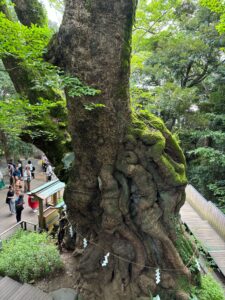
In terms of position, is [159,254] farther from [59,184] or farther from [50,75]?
[59,184]

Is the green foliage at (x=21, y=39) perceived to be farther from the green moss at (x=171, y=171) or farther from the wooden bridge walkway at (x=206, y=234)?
the wooden bridge walkway at (x=206, y=234)

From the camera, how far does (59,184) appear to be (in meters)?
9.94

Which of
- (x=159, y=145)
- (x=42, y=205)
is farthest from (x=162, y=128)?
(x=42, y=205)

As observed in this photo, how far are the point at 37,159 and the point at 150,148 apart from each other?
692 inches

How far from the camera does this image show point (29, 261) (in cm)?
621

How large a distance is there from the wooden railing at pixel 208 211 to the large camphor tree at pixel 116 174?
3942 mm

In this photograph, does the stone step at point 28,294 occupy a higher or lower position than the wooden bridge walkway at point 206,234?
higher

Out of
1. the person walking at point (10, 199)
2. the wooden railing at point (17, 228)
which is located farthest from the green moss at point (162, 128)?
the person walking at point (10, 199)

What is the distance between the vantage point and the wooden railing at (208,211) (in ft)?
29.0

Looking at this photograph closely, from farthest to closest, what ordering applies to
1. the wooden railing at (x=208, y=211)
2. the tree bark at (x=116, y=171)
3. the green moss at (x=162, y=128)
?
the wooden railing at (x=208, y=211), the green moss at (x=162, y=128), the tree bark at (x=116, y=171)

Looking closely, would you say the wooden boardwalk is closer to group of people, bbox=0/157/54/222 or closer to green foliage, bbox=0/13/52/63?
group of people, bbox=0/157/54/222

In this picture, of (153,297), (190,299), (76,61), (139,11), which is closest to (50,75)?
(76,61)

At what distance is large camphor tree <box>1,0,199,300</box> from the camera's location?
3916 millimetres

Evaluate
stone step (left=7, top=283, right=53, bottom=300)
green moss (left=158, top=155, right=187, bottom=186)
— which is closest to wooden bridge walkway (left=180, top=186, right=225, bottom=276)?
green moss (left=158, top=155, right=187, bottom=186)
